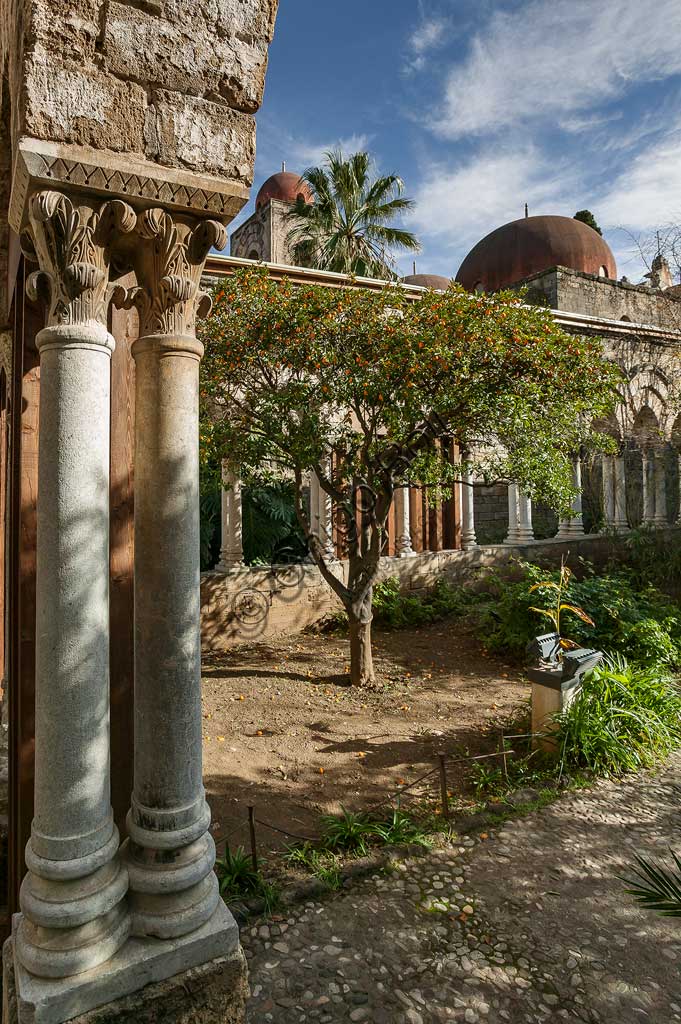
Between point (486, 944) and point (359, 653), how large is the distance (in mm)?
3961

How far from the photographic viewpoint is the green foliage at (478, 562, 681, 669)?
657 cm

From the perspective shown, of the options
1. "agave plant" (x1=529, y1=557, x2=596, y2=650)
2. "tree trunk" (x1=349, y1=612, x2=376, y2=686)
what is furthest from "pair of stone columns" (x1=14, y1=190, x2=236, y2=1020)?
"tree trunk" (x1=349, y1=612, x2=376, y2=686)

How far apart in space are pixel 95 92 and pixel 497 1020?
3.66 metres

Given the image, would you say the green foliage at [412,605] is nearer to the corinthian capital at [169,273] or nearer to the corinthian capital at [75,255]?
the corinthian capital at [169,273]

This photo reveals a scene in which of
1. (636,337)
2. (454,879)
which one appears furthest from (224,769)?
(636,337)

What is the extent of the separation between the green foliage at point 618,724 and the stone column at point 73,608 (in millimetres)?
3422

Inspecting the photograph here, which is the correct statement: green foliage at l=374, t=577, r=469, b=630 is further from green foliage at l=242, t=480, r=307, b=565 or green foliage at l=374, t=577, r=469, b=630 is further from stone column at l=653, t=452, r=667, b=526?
stone column at l=653, t=452, r=667, b=526

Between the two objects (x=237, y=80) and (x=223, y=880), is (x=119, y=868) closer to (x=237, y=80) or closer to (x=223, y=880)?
(x=223, y=880)

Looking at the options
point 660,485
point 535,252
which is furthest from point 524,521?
point 535,252

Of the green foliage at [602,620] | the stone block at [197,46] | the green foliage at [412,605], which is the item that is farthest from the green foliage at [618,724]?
the stone block at [197,46]

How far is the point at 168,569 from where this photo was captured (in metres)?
2.16

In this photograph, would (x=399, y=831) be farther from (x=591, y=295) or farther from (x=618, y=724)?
(x=591, y=295)

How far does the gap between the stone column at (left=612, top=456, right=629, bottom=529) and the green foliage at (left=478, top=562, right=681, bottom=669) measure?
4.21 meters

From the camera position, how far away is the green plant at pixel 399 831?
353 cm
